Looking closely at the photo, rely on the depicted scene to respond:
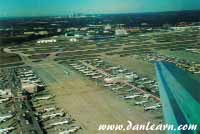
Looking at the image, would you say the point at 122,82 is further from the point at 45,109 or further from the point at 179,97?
the point at 179,97

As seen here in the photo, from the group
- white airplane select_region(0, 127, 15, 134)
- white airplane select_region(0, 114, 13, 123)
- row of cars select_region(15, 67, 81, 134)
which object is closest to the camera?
white airplane select_region(0, 127, 15, 134)

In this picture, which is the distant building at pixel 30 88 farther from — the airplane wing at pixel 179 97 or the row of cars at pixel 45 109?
the airplane wing at pixel 179 97

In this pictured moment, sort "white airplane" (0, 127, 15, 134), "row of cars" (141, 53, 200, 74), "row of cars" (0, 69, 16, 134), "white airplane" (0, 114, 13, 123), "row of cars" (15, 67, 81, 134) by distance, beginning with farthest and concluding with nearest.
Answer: "row of cars" (141, 53, 200, 74) → "white airplane" (0, 114, 13, 123) → "row of cars" (0, 69, 16, 134) → "row of cars" (15, 67, 81, 134) → "white airplane" (0, 127, 15, 134)

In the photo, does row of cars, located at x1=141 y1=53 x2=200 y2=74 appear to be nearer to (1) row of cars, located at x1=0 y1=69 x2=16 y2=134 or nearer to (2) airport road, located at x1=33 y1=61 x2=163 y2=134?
(2) airport road, located at x1=33 y1=61 x2=163 y2=134

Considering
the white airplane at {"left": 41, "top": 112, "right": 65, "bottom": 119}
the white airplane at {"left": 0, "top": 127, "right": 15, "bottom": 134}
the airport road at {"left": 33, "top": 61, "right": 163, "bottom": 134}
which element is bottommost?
the white airplane at {"left": 0, "top": 127, "right": 15, "bottom": 134}

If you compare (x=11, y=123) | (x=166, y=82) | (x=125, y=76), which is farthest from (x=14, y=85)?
(x=166, y=82)

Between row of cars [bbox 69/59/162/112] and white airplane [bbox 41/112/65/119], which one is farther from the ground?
row of cars [bbox 69/59/162/112]

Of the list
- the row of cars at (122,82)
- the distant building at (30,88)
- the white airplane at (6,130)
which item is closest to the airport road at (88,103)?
the row of cars at (122,82)

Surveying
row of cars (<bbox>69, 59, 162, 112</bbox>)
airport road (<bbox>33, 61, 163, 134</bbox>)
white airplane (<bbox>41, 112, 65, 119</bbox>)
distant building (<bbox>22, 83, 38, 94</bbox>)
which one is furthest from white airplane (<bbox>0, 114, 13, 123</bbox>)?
row of cars (<bbox>69, 59, 162, 112</bbox>)

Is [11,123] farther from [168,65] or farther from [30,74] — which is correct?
[168,65]
